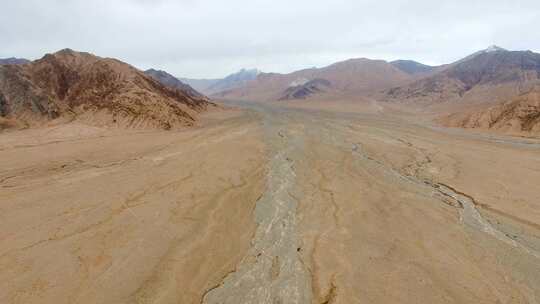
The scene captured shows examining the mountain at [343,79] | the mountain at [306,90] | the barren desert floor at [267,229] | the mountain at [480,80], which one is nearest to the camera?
the barren desert floor at [267,229]

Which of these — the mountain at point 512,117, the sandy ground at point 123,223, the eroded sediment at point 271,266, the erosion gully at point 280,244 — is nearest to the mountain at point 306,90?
the mountain at point 512,117

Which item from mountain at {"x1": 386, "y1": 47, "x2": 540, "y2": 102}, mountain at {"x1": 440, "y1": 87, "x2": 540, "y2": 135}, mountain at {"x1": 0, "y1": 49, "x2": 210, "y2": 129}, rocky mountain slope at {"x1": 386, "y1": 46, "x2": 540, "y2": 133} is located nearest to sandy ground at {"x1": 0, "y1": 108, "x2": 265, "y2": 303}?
mountain at {"x1": 0, "y1": 49, "x2": 210, "y2": 129}

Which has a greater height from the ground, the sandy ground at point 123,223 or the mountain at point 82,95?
the mountain at point 82,95

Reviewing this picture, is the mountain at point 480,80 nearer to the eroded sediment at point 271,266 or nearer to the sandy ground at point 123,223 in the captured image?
the sandy ground at point 123,223

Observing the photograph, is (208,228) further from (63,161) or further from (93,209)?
(63,161)

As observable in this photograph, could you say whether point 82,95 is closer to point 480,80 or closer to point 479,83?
point 479,83

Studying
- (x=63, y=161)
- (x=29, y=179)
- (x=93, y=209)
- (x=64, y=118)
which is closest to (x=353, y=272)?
(x=93, y=209)

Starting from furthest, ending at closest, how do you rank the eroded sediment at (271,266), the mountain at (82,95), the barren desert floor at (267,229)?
the mountain at (82,95) → the barren desert floor at (267,229) → the eroded sediment at (271,266)

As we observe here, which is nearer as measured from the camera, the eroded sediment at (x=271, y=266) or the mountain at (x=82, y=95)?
the eroded sediment at (x=271, y=266)
